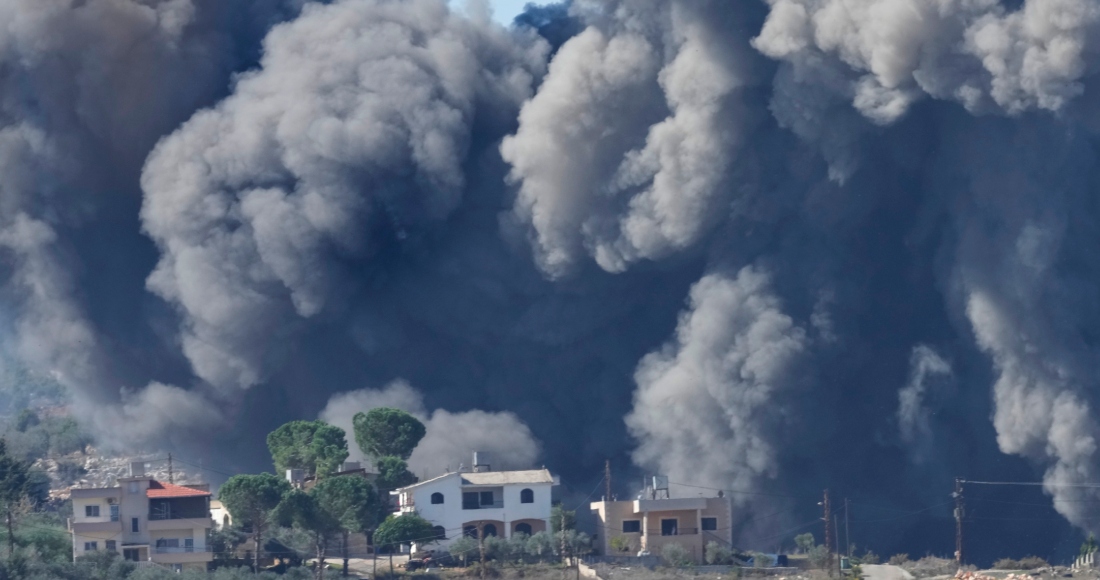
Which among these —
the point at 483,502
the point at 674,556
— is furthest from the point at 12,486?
the point at 674,556

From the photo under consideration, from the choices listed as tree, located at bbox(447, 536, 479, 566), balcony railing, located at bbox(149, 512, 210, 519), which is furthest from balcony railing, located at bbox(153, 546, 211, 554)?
tree, located at bbox(447, 536, 479, 566)

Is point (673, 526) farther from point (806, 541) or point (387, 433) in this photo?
point (387, 433)

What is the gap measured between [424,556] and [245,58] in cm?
2078

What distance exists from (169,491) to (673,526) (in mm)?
15097

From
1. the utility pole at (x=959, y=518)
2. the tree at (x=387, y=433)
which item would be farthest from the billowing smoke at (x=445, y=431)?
the utility pole at (x=959, y=518)

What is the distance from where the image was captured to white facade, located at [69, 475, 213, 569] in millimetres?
59281

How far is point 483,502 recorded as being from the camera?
2525 inches

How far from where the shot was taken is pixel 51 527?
6134cm

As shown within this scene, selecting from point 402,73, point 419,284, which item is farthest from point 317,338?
point 402,73

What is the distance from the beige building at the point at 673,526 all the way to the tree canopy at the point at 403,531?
18.8ft

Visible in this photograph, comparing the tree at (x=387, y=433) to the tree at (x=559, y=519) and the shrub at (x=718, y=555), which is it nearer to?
the tree at (x=559, y=519)

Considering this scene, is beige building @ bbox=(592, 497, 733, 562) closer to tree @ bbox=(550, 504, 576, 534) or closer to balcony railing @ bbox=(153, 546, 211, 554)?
tree @ bbox=(550, 504, 576, 534)

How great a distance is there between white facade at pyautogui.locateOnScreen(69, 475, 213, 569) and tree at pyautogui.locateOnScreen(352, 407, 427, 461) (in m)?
6.75

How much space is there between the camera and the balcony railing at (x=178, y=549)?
5949cm
